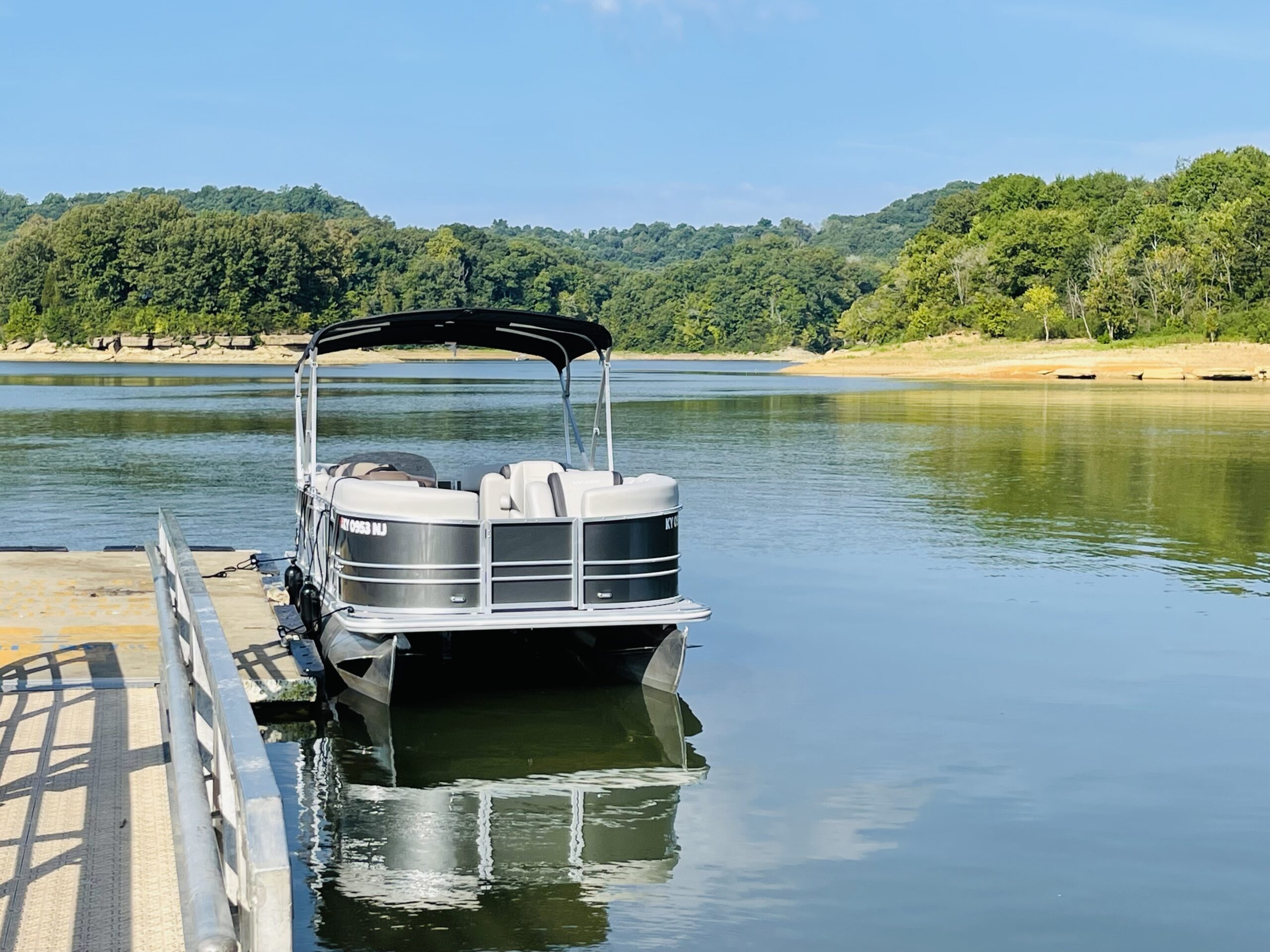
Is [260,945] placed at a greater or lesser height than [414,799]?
greater

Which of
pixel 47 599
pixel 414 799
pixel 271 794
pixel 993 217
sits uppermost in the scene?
pixel 993 217

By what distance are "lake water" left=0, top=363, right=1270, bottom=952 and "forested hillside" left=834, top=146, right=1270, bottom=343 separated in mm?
82497

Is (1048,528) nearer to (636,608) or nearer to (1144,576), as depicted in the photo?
(1144,576)

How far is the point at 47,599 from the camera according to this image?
12.3 m

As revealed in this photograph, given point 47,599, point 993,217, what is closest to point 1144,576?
point 47,599

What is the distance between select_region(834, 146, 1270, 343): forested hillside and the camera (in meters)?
102

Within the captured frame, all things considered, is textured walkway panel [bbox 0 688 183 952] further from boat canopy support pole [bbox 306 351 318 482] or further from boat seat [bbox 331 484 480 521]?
boat canopy support pole [bbox 306 351 318 482]

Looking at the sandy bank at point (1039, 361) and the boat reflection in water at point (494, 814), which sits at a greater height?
the sandy bank at point (1039, 361)

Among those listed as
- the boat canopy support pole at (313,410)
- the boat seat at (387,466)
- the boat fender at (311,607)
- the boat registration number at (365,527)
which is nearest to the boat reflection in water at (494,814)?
the boat fender at (311,607)

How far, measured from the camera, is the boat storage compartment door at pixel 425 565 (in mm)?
9984

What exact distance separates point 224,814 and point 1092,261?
119235 mm

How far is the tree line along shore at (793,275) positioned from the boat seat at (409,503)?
91.9m

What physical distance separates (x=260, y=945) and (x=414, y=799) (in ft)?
18.7

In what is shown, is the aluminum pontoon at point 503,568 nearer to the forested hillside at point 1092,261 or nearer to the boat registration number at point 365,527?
the boat registration number at point 365,527
